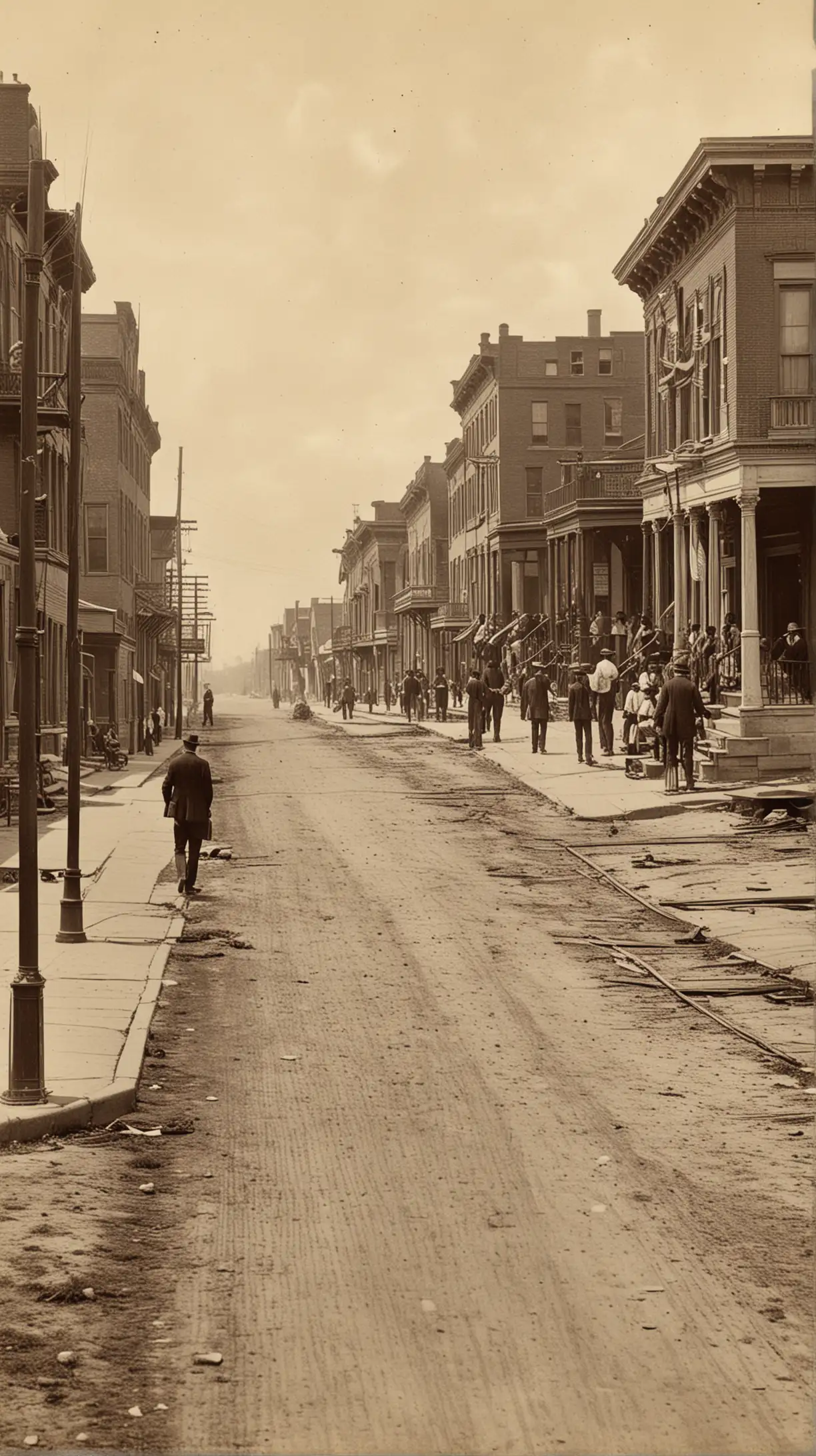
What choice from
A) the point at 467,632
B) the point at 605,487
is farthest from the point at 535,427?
the point at 605,487

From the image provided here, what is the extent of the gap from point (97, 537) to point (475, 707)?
19.9 meters

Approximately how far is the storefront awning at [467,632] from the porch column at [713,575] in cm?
3110

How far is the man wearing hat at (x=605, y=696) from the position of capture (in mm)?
33406

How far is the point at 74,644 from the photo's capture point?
16.5m

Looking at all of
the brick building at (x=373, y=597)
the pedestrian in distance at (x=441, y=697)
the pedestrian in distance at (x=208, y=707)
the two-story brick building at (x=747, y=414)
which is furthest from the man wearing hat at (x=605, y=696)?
the brick building at (x=373, y=597)

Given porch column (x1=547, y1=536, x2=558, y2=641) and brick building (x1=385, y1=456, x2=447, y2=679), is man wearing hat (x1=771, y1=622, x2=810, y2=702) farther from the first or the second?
brick building (x1=385, y1=456, x2=447, y2=679)

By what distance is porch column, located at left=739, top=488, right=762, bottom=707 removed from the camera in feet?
99.4

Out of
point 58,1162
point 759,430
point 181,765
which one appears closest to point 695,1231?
point 58,1162

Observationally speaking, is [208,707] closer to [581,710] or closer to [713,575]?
[713,575]

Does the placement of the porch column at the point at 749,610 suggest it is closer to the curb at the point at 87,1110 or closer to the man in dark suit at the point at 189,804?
the man in dark suit at the point at 189,804

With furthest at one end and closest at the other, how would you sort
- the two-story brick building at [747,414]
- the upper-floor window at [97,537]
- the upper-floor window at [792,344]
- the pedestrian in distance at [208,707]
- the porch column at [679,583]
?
the pedestrian in distance at [208,707] → the upper-floor window at [97,537] → the porch column at [679,583] → the upper-floor window at [792,344] → the two-story brick building at [747,414]

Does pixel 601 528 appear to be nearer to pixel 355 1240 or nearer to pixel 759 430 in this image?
pixel 759 430

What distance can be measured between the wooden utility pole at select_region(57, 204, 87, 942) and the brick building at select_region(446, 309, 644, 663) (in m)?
52.3

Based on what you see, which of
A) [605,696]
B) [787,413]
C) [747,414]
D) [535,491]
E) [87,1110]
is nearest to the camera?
[87,1110]
